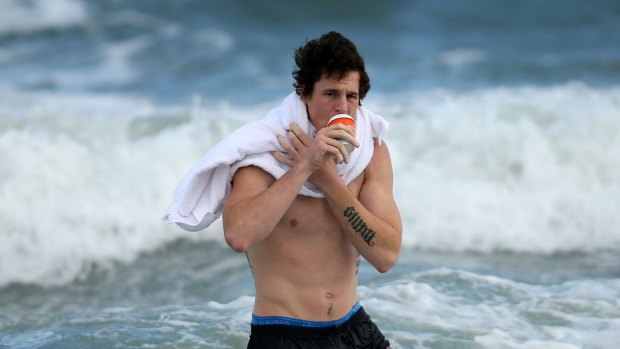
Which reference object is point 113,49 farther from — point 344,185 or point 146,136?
point 344,185

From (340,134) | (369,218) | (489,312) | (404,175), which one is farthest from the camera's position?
(404,175)

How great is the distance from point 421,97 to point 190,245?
5514mm

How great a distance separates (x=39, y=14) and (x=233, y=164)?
14374 millimetres

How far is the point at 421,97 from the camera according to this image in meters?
13.7

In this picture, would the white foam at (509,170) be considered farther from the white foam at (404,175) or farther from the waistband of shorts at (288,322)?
the waistband of shorts at (288,322)

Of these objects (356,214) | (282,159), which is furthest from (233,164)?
(356,214)

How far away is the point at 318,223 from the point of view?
427 centimetres

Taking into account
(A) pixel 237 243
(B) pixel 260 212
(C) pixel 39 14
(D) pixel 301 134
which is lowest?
(A) pixel 237 243

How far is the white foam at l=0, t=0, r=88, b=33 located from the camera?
17328 mm

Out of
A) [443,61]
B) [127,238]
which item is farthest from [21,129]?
[443,61]

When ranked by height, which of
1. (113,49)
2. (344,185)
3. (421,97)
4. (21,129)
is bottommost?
(344,185)

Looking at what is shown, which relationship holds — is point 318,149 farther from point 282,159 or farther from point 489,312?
point 489,312

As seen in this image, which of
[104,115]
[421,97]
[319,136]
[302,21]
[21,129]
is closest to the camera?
[319,136]

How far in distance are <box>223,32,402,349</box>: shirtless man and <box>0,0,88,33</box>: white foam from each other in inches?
547
